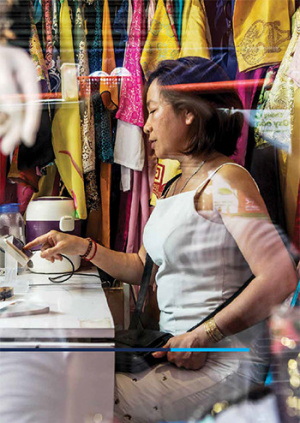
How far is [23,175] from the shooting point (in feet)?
2.84

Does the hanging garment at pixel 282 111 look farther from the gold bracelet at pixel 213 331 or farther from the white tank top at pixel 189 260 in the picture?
the gold bracelet at pixel 213 331

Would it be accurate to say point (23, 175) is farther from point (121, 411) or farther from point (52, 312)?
point (121, 411)

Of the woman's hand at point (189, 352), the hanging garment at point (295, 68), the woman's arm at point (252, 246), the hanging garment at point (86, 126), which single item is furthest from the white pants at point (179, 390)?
the hanging garment at point (295, 68)

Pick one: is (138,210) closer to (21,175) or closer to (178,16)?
(21,175)

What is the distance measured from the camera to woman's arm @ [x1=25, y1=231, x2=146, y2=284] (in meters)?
0.89

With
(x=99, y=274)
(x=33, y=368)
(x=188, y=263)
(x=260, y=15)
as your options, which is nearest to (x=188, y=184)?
(x=188, y=263)

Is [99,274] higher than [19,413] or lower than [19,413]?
higher

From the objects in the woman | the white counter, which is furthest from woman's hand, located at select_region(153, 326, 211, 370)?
the white counter

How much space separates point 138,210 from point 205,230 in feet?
0.49

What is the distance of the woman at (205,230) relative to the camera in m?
0.85

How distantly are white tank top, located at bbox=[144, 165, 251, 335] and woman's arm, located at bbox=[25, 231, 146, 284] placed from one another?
4cm

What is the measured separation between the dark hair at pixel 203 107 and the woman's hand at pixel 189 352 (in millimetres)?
385

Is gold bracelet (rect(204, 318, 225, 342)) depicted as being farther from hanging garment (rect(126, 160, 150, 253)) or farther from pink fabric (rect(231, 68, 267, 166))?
pink fabric (rect(231, 68, 267, 166))

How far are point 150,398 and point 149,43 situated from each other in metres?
0.76
